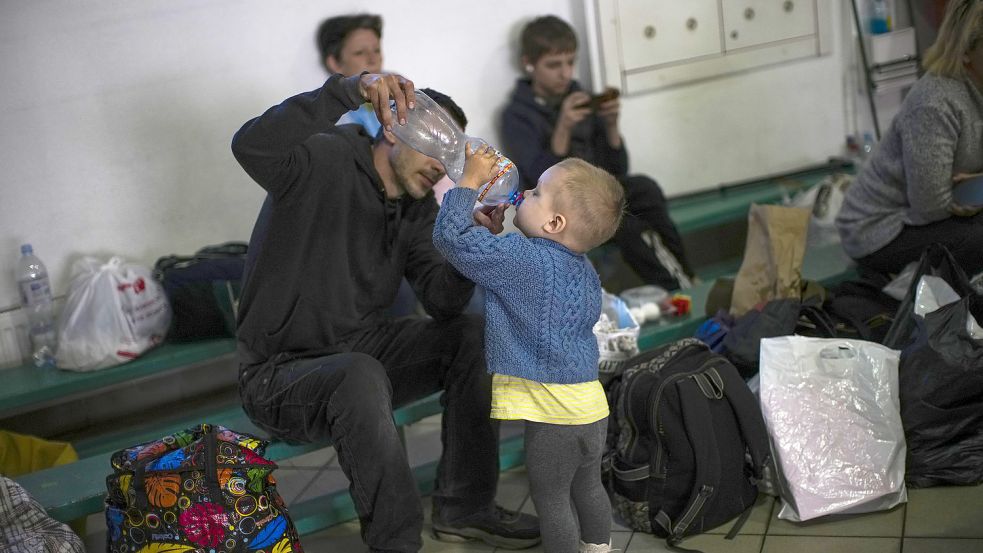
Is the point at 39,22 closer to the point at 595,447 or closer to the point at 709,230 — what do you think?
the point at 595,447

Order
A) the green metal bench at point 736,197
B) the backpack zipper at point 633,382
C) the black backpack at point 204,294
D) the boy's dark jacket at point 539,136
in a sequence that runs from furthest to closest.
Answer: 1. the green metal bench at point 736,197
2. the boy's dark jacket at point 539,136
3. the black backpack at point 204,294
4. the backpack zipper at point 633,382

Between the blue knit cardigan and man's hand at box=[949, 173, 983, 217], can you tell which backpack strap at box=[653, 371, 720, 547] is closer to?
the blue knit cardigan

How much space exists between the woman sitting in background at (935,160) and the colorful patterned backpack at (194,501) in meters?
2.33

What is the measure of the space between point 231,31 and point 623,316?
1.98m

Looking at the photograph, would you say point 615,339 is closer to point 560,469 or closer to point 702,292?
point 702,292

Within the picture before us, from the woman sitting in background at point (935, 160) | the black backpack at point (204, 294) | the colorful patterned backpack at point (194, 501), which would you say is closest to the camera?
the colorful patterned backpack at point (194, 501)

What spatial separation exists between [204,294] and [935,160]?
2.64 metres

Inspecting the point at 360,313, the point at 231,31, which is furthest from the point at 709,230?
the point at 360,313

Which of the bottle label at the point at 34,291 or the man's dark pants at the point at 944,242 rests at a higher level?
the bottle label at the point at 34,291

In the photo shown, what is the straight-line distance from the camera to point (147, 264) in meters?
4.20

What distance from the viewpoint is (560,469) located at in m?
2.53

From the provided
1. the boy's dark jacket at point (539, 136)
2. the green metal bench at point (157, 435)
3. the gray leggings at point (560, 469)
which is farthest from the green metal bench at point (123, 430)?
the boy's dark jacket at point (539, 136)

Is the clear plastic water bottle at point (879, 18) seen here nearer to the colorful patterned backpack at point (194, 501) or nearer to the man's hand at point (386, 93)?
the man's hand at point (386, 93)

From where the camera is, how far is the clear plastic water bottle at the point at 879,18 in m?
5.60
